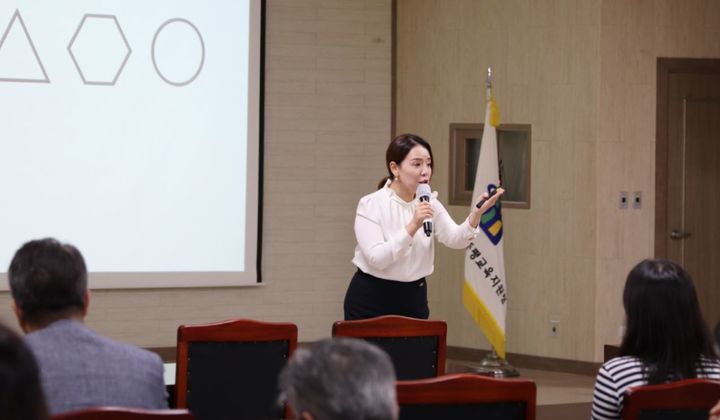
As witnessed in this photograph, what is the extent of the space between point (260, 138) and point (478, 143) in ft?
5.63

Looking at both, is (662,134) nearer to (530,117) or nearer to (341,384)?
(530,117)

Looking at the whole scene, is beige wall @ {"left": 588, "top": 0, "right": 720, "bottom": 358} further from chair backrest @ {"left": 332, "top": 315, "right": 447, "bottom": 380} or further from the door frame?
chair backrest @ {"left": 332, "top": 315, "right": 447, "bottom": 380}

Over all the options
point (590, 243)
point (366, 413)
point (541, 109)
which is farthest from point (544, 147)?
point (366, 413)

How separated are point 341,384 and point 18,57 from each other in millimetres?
6174

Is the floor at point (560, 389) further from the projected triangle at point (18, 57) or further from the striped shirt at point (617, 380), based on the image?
the projected triangle at point (18, 57)

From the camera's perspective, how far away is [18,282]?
2594mm

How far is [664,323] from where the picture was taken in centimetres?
283

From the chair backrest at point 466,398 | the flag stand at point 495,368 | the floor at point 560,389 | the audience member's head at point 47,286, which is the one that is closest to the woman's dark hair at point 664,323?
the chair backrest at point 466,398

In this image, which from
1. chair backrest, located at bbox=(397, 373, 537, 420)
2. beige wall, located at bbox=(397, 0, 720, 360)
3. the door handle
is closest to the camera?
chair backrest, located at bbox=(397, 373, 537, 420)

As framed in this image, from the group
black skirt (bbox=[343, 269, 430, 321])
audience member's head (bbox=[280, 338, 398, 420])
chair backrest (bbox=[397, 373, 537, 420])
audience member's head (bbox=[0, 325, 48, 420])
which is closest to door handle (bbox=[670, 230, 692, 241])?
black skirt (bbox=[343, 269, 430, 321])

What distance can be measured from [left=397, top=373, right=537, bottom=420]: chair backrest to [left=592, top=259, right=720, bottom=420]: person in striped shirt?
0.91 ft

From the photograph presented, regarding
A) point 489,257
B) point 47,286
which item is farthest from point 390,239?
point 489,257

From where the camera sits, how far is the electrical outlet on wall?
7.99 metres

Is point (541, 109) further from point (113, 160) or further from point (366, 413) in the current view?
point (366, 413)
